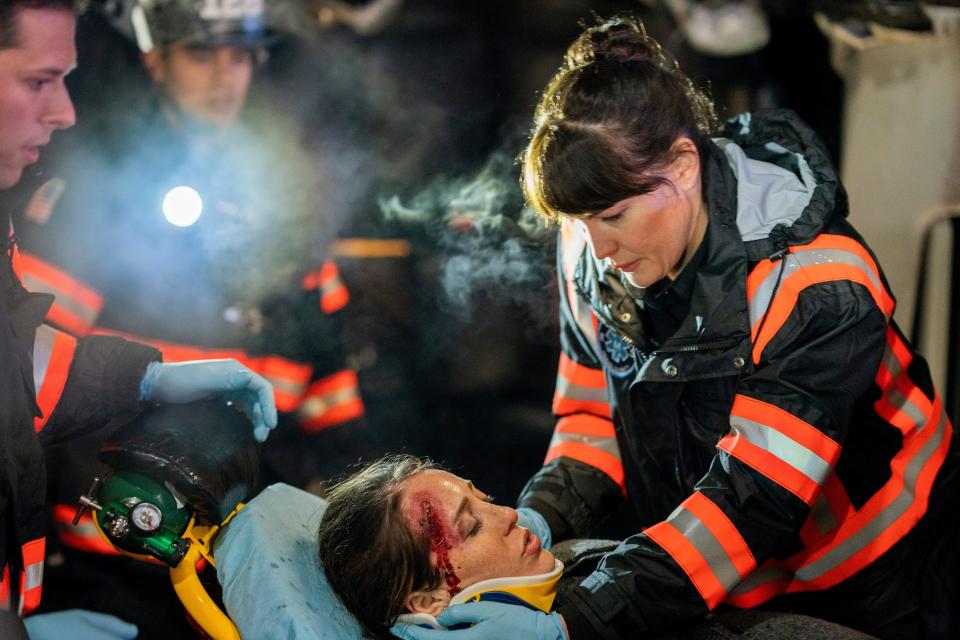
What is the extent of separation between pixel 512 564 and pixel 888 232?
2.85 metres

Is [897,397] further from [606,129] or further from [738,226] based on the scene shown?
[606,129]

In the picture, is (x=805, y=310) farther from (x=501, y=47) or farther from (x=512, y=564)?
(x=501, y=47)

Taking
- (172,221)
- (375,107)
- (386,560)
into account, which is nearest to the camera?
(386,560)

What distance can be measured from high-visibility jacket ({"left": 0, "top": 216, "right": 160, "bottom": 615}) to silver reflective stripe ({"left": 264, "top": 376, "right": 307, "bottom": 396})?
4.34ft

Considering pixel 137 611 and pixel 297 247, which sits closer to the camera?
pixel 137 611

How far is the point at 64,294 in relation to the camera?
Answer: 225 centimetres

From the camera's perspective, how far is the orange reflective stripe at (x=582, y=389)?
7.88 ft

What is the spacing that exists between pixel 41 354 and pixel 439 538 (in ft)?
3.13

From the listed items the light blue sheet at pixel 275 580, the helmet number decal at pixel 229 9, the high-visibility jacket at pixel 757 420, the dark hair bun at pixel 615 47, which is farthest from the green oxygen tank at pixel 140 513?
the helmet number decal at pixel 229 9

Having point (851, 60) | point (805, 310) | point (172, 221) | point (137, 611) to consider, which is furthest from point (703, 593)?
point (851, 60)

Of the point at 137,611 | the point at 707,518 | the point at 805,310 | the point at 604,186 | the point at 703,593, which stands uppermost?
the point at 604,186

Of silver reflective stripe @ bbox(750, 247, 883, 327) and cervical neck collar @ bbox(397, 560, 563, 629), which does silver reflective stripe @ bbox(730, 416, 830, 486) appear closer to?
silver reflective stripe @ bbox(750, 247, 883, 327)

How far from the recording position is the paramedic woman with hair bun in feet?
5.89

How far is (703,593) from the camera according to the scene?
5.88 feet
